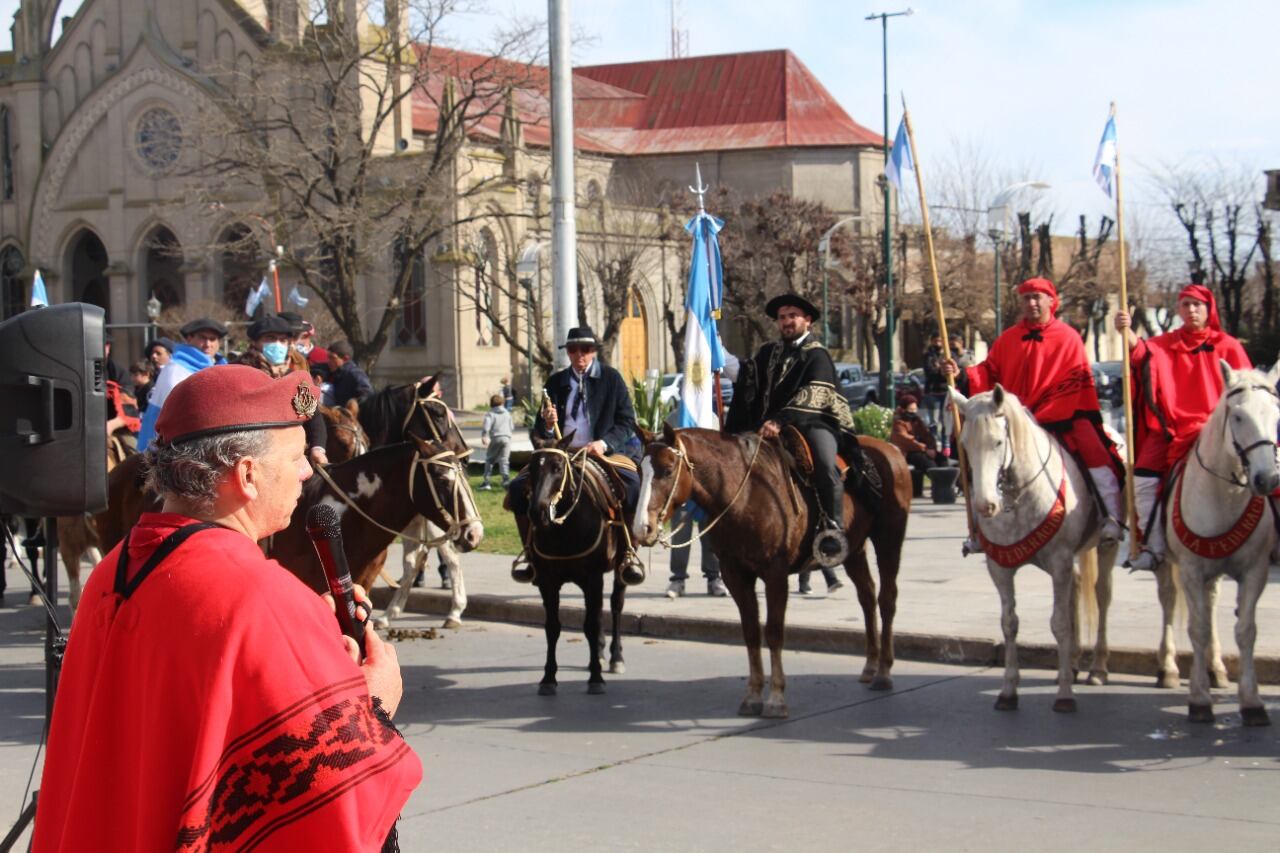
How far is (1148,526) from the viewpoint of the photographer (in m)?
9.68

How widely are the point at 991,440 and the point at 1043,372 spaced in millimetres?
1231

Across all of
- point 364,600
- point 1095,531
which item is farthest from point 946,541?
point 364,600

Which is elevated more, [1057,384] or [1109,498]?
[1057,384]

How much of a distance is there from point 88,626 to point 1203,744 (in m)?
6.97

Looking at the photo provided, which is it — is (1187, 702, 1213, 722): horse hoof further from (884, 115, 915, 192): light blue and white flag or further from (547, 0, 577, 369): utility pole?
(547, 0, 577, 369): utility pole

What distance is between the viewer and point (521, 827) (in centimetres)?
697

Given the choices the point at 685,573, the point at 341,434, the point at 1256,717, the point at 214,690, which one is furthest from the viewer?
the point at 685,573

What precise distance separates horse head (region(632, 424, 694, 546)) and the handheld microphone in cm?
600

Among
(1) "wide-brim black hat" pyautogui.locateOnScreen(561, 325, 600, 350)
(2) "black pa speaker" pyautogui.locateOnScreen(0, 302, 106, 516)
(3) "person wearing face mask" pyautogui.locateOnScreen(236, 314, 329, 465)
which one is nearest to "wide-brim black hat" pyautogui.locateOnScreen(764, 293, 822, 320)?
(1) "wide-brim black hat" pyautogui.locateOnScreen(561, 325, 600, 350)

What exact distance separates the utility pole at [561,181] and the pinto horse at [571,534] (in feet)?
17.3

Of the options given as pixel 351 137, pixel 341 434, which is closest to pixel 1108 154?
pixel 341 434

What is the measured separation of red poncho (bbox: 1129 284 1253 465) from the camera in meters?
9.70

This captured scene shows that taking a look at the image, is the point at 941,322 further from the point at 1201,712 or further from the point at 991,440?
the point at 1201,712

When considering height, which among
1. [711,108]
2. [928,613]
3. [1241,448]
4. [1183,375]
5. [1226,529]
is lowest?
[928,613]
